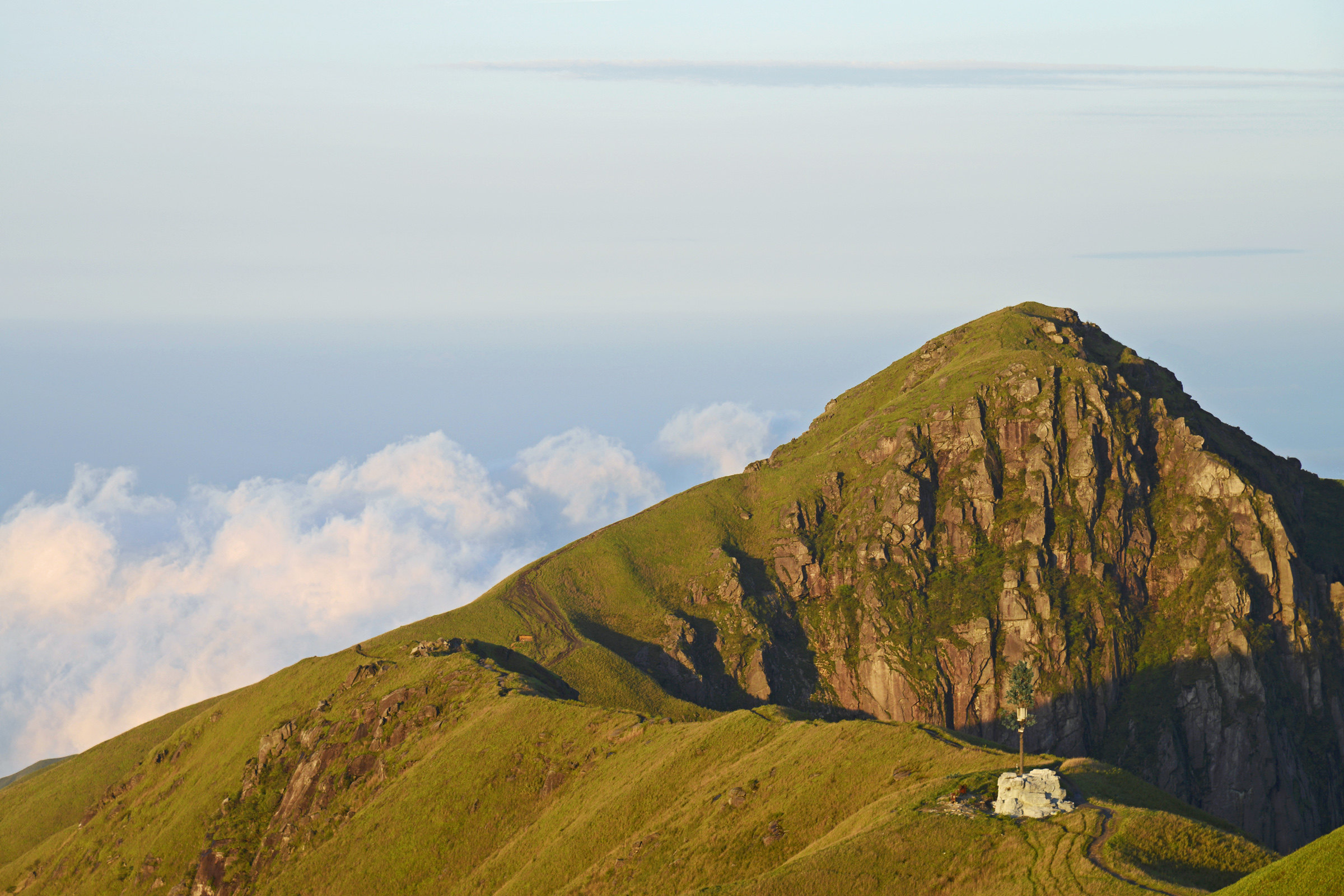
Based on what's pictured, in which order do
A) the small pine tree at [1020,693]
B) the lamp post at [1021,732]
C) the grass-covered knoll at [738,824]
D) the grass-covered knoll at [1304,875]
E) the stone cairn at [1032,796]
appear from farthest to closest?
1. the small pine tree at [1020,693]
2. the lamp post at [1021,732]
3. the stone cairn at [1032,796]
4. the grass-covered knoll at [738,824]
5. the grass-covered knoll at [1304,875]

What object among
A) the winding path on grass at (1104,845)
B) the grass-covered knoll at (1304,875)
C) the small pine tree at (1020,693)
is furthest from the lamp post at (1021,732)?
the grass-covered knoll at (1304,875)

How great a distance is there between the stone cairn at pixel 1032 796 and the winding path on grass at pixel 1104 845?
108 inches

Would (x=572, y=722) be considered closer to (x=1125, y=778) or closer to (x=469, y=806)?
(x=469, y=806)

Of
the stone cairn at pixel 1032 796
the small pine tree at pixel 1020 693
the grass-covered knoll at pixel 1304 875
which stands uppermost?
the small pine tree at pixel 1020 693

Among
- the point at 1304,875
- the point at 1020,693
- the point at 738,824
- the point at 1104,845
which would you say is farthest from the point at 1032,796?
the point at 738,824

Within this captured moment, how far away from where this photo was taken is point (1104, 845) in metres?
106

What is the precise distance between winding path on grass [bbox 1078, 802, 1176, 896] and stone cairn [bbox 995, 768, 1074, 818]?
9.04 feet

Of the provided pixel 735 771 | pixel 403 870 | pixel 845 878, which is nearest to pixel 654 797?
pixel 735 771

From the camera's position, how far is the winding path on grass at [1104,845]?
322 feet

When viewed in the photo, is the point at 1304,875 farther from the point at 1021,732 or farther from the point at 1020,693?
the point at 1020,693

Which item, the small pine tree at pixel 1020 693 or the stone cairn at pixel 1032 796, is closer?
the stone cairn at pixel 1032 796

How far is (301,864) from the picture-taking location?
648 ft

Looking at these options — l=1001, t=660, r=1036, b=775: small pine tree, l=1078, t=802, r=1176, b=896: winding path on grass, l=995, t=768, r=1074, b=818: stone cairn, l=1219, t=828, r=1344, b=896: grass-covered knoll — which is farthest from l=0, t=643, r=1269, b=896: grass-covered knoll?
l=1219, t=828, r=1344, b=896: grass-covered knoll

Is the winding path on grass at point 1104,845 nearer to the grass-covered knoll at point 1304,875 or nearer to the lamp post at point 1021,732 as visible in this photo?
the grass-covered knoll at point 1304,875
